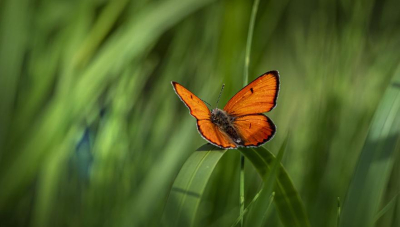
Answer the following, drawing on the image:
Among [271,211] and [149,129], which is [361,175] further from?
[149,129]

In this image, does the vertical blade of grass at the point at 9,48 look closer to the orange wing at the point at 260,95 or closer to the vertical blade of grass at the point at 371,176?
the orange wing at the point at 260,95

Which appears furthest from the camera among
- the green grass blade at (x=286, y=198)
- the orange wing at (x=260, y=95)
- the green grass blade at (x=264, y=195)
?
the orange wing at (x=260, y=95)

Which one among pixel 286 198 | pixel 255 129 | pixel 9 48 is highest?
pixel 9 48

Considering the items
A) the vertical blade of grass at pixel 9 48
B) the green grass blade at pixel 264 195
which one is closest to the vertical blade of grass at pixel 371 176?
the green grass blade at pixel 264 195

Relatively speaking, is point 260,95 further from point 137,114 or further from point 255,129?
point 137,114

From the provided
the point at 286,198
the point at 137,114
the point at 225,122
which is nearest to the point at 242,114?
the point at 225,122

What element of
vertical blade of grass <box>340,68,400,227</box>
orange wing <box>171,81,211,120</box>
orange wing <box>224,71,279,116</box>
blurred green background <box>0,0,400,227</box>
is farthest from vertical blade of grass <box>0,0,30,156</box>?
vertical blade of grass <box>340,68,400,227</box>

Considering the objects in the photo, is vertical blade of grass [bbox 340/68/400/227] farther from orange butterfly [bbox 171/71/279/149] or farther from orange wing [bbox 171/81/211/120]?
orange wing [bbox 171/81/211/120]
